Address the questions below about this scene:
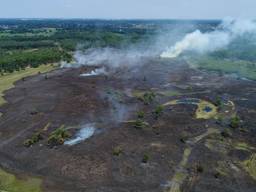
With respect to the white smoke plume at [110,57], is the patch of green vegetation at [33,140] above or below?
above

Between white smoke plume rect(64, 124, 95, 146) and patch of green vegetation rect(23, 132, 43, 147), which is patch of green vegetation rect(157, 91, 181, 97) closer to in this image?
white smoke plume rect(64, 124, 95, 146)

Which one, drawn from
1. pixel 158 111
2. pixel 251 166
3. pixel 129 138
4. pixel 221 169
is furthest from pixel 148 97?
pixel 251 166

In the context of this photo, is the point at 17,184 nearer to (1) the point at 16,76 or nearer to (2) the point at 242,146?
(2) the point at 242,146

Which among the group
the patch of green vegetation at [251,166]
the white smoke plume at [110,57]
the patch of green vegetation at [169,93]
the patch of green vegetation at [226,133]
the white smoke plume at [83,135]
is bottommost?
the white smoke plume at [110,57]

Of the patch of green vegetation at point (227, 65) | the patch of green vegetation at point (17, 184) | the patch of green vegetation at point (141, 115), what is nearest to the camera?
the patch of green vegetation at point (17, 184)

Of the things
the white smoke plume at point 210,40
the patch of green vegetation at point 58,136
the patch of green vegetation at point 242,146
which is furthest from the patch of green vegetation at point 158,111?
the white smoke plume at point 210,40

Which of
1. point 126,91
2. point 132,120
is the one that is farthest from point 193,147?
point 126,91

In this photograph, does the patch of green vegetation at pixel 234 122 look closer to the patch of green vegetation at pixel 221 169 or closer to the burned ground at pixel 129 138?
the burned ground at pixel 129 138
